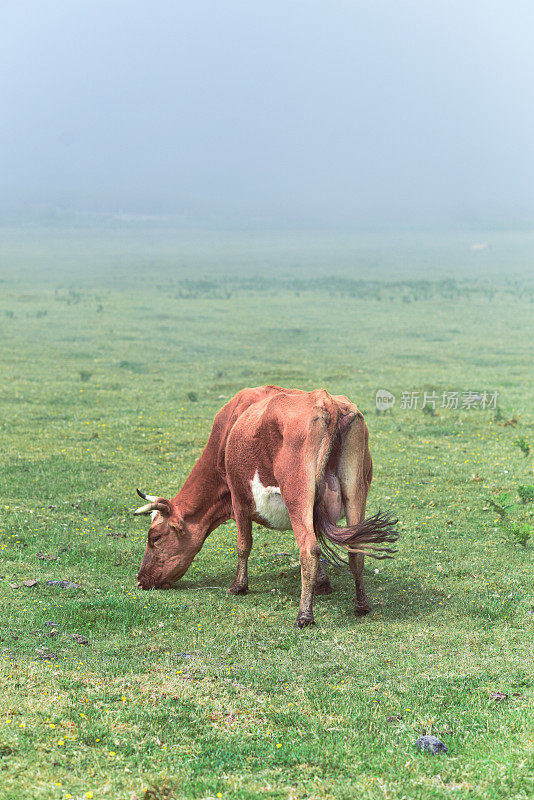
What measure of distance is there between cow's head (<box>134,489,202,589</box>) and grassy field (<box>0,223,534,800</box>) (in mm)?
303

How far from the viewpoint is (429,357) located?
44.6 metres

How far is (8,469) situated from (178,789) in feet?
39.7

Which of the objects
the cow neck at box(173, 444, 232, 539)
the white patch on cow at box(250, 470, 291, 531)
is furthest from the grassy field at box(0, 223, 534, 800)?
the white patch on cow at box(250, 470, 291, 531)

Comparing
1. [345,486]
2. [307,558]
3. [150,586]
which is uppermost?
[345,486]

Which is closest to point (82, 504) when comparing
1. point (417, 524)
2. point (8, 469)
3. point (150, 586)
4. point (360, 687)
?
point (8, 469)

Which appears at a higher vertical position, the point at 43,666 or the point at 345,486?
the point at 345,486

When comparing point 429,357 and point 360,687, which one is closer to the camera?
point 360,687

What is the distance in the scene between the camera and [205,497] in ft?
40.2

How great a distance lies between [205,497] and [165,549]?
96 cm

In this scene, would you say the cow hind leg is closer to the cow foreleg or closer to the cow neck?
the cow foreleg

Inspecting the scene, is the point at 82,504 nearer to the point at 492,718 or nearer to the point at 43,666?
the point at 43,666

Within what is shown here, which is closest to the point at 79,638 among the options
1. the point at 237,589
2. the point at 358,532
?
the point at 237,589

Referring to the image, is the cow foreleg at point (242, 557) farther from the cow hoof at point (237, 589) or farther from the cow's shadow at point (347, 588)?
the cow's shadow at point (347, 588)

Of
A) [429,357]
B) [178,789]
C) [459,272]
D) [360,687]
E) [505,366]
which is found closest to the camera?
[178,789]
